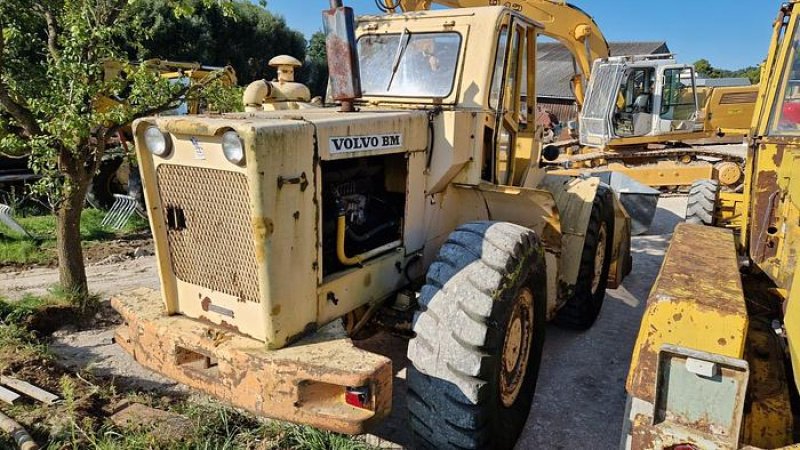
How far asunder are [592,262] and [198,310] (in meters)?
3.51

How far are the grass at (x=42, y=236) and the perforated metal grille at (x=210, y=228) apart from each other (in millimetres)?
5012

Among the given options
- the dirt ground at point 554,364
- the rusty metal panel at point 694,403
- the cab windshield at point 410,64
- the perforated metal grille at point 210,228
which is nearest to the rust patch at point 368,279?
the perforated metal grille at point 210,228

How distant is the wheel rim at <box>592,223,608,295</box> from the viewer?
223 inches

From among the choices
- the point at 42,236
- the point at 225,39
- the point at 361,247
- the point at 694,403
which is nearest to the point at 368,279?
the point at 361,247

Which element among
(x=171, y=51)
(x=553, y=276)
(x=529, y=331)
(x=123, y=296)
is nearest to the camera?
(x=123, y=296)

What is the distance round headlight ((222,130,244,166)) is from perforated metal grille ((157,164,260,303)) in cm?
11

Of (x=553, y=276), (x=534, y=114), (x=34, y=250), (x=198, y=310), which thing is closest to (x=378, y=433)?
(x=198, y=310)

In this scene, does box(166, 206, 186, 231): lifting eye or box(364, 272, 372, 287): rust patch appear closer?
box(166, 206, 186, 231): lifting eye

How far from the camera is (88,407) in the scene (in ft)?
12.1

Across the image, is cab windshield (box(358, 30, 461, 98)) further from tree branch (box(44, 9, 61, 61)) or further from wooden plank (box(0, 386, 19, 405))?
wooden plank (box(0, 386, 19, 405))

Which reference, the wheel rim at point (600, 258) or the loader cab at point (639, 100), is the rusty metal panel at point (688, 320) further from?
the loader cab at point (639, 100)

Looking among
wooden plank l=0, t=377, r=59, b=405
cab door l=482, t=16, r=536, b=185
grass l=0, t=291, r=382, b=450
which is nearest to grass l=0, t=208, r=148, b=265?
grass l=0, t=291, r=382, b=450

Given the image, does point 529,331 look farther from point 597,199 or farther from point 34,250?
point 34,250

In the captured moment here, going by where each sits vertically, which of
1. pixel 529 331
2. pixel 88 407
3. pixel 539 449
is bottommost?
pixel 539 449
